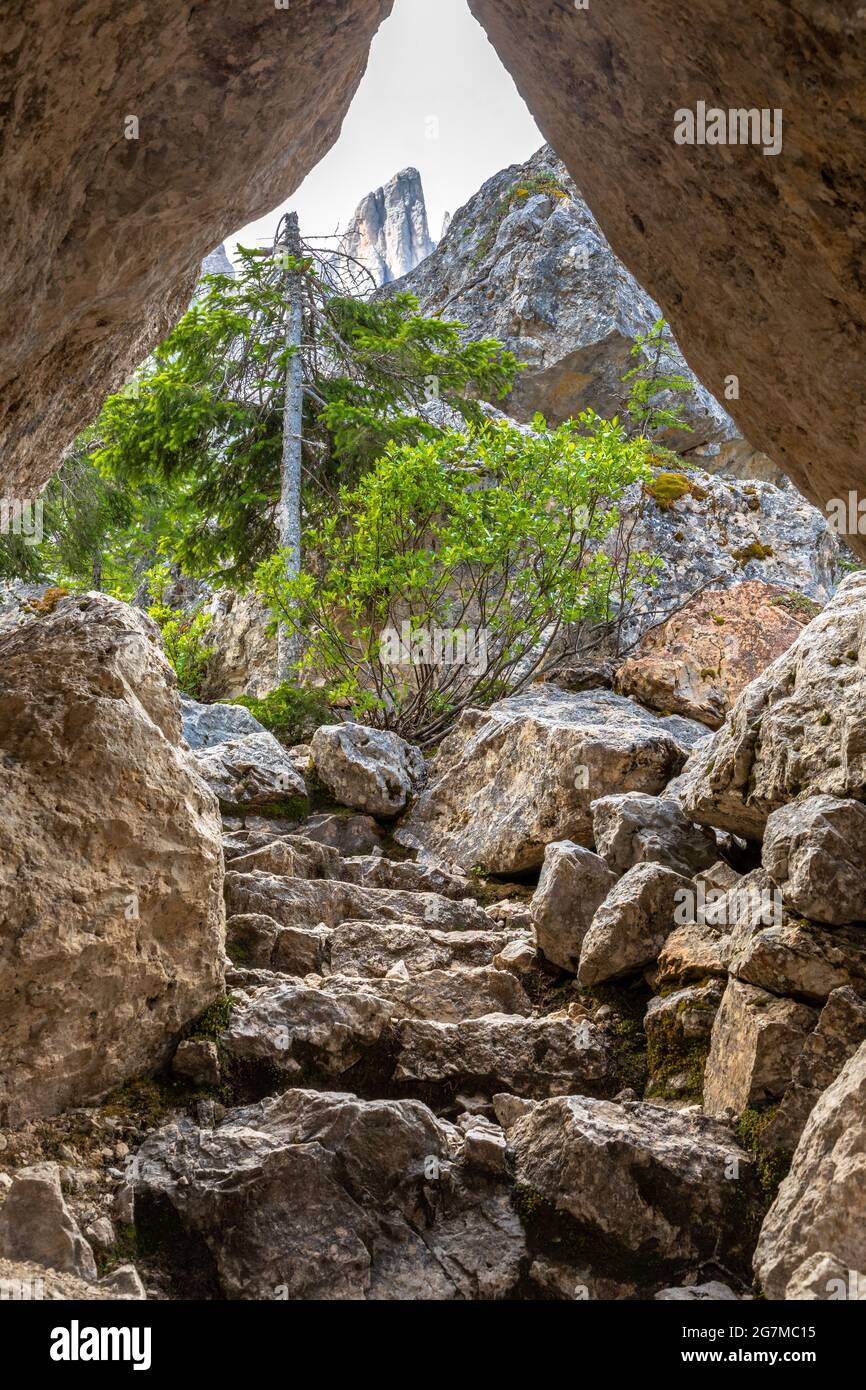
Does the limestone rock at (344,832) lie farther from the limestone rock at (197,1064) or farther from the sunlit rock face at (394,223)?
the sunlit rock face at (394,223)

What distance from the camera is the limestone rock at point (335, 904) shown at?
18.4 feet

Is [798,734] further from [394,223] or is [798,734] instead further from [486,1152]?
[394,223]

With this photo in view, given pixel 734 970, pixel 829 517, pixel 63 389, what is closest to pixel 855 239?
pixel 829 517

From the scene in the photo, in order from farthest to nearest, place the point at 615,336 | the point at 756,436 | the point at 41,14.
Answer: the point at 615,336 → the point at 756,436 → the point at 41,14

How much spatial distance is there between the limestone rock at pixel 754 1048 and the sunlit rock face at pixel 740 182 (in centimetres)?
184

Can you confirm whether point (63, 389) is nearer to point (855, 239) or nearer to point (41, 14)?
point (41, 14)

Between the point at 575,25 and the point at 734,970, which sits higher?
the point at 575,25

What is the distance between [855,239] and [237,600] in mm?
13216

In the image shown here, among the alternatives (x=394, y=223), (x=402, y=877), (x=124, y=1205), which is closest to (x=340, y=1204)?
(x=124, y=1205)

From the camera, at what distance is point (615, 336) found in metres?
19.2

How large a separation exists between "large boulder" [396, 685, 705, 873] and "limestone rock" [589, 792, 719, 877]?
0.90 meters

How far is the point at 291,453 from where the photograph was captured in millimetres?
12758

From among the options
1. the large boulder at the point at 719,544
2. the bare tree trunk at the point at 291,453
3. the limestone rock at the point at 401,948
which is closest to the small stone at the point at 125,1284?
the limestone rock at the point at 401,948
